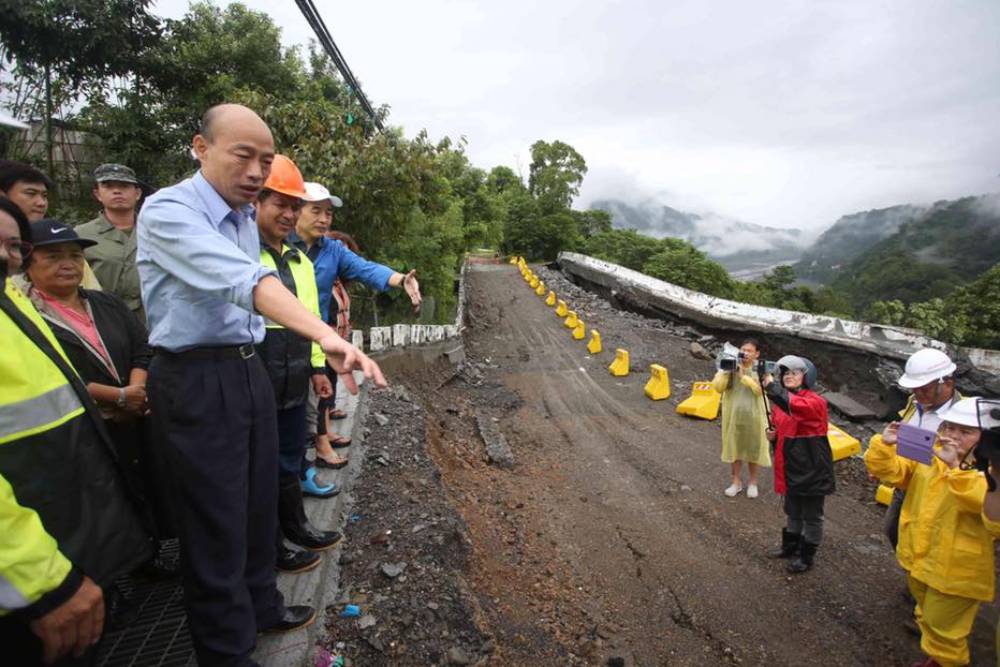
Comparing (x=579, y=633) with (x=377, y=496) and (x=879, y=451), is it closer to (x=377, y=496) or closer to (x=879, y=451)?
(x=377, y=496)

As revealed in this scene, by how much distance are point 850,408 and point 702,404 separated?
Answer: 256cm

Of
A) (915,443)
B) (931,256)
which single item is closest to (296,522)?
(915,443)

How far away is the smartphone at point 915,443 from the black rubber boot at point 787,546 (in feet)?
5.10

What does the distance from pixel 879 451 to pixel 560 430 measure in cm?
502

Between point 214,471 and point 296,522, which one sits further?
point 296,522

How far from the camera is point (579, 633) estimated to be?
337cm

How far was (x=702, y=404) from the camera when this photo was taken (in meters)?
7.96

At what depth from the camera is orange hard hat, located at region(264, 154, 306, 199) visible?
2.49m

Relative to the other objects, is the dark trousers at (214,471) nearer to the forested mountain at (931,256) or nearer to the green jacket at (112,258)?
the green jacket at (112,258)

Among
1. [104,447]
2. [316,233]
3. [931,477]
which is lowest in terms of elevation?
[931,477]

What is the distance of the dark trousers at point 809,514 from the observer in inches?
155

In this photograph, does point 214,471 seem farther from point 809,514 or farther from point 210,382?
point 809,514

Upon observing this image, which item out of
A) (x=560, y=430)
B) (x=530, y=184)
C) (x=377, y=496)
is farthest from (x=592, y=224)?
(x=377, y=496)

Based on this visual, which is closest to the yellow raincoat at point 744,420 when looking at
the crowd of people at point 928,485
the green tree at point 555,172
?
the crowd of people at point 928,485
